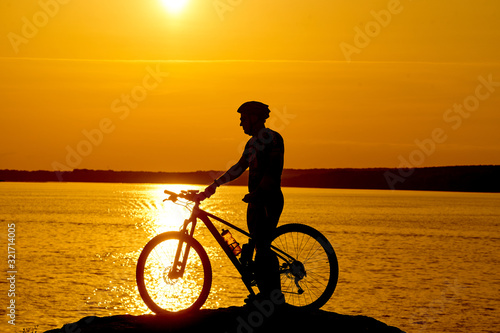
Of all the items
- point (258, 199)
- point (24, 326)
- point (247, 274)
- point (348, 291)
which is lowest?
point (247, 274)

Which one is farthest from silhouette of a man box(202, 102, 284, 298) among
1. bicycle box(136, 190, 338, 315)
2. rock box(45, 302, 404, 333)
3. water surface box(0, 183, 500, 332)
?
water surface box(0, 183, 500, 332)

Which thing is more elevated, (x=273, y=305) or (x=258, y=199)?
(x=258, y=199)

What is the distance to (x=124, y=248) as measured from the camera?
197ft

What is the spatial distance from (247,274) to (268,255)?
1.25 ft

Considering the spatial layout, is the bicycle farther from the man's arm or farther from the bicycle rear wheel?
the man's arm

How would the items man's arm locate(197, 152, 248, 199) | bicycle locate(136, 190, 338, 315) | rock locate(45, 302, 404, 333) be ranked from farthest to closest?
man's arm locate(197, 152, 248, 199), bicycle locate(136, 190, 338, 315), rock locate(45, 302, 404, 333)

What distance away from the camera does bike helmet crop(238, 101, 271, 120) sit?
9500 millimetres

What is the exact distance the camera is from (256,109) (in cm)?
950

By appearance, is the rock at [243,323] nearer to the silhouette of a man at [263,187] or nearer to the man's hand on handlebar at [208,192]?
the silhouette of a man at [263,187]

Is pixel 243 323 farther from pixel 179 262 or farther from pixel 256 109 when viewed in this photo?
pixel 256 109

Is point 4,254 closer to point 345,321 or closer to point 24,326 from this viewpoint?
point 24,326

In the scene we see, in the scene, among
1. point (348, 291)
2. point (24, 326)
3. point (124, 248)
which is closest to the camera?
point (24, 326)

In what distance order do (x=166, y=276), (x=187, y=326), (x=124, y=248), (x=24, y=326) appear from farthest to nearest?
(x=124, y=248) → (x=24, y=326) → (x=166, y=276) → (x=187, y=326)

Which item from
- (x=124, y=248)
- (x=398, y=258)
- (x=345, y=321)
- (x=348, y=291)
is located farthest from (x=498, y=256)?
(x=345, y=321)
